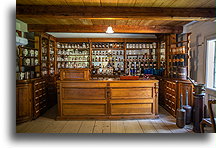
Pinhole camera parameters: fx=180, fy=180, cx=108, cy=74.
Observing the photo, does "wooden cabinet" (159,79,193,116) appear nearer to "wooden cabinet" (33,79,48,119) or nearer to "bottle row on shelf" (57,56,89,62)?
"bottle row on shelf" (57,56,89,62)

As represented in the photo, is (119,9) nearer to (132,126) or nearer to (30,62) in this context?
(132,126)

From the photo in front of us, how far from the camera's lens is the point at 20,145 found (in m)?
2.31

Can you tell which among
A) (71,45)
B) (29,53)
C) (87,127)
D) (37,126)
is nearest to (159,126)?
(87,127)

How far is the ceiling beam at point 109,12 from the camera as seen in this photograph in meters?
3.45

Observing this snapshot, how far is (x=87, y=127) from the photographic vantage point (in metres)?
4.09

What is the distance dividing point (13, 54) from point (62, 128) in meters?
2.28

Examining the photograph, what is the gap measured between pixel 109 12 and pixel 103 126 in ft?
8.18

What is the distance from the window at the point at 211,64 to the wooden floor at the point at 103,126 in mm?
1229

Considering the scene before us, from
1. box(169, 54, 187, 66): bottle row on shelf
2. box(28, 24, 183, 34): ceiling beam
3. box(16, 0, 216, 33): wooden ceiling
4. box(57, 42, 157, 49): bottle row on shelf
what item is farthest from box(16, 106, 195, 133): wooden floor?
box(57, 42, 157, 49): bottle row on shelf

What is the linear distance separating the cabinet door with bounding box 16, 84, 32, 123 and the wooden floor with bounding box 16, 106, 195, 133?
0.67ft

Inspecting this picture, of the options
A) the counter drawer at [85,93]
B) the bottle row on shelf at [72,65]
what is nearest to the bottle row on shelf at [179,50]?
the counter drawer at [85,93]

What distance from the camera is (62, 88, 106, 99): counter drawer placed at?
4.60 metres

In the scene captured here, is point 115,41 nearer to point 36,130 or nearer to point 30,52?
point 30,52

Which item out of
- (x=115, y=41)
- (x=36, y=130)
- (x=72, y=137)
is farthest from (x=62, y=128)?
(x=115, y=41)
